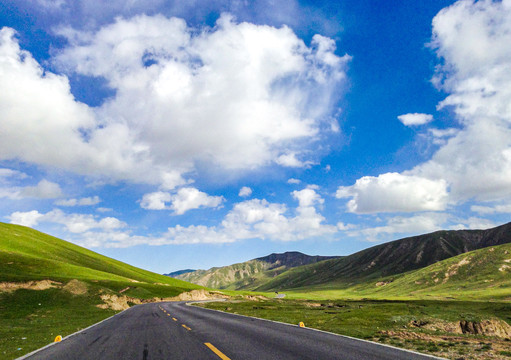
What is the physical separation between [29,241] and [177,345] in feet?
450

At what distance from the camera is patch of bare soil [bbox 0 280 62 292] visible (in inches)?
2026

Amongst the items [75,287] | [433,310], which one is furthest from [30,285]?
[433,310]

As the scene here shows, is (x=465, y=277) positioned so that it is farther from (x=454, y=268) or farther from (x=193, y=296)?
(x=193, y=296)

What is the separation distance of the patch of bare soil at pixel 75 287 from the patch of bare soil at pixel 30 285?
7.17ft

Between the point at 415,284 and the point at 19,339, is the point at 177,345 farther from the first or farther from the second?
the point at 415,284

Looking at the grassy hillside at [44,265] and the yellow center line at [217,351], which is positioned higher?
the grassy hillside at [44,265]

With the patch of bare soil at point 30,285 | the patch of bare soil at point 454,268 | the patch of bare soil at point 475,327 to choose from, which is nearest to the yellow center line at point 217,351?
the patch of bare soil at point 475,327

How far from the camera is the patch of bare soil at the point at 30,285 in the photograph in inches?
2026

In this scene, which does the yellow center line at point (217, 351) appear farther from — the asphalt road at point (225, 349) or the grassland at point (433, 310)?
the grassland at point (433, 310)

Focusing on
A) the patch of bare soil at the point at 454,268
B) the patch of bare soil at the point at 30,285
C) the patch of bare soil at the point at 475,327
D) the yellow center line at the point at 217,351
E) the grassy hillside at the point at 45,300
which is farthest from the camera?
the patch of bare soil at the point at 454,268

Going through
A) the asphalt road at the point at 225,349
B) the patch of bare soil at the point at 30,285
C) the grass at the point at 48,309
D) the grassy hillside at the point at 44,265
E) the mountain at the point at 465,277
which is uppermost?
the grassy hillside at the point at 44,265

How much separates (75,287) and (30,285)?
7092 mm

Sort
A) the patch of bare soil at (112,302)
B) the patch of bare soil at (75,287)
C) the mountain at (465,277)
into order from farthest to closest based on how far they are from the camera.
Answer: the mountain at (465,277)
the patch of bare soil at (75,287)
the patch of bare soil at (112,302)

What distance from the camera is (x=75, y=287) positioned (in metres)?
58.3
